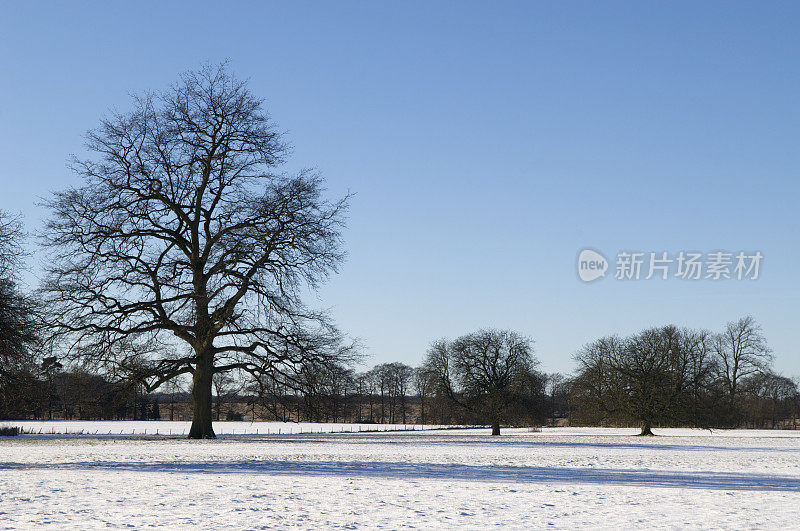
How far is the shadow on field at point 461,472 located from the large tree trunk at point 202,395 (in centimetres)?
1422

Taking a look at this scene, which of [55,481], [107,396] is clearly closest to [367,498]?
[55,481]

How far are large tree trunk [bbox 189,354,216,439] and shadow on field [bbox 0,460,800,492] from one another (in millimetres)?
14217

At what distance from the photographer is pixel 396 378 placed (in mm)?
119750

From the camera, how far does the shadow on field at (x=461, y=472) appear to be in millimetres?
15773

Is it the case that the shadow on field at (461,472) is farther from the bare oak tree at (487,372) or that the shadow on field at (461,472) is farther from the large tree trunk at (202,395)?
the bare oak tree at (487,372)

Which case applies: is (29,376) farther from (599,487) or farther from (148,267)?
(599,487)

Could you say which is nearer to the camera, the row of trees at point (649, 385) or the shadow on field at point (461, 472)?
the shadow on field at point (461, 472)

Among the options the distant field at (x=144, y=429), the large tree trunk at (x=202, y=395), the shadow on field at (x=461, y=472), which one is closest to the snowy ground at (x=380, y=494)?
the shadow on field at (x=461, y=472)

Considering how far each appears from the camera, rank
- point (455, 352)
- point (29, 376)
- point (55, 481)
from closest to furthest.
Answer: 1. point (55, 481)
2. point (29, 376)
3. point (455, 352)

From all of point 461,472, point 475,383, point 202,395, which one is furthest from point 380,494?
point 475,383

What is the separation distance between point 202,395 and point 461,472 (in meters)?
19.6

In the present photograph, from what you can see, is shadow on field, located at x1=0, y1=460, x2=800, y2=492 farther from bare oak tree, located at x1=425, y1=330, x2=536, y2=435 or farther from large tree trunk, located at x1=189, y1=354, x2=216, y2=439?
bare oak tree, located at x1=425, y1=330, x2=536, y2=435

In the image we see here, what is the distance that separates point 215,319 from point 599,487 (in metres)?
21.2

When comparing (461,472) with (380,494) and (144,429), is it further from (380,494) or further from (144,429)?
(144,429)
